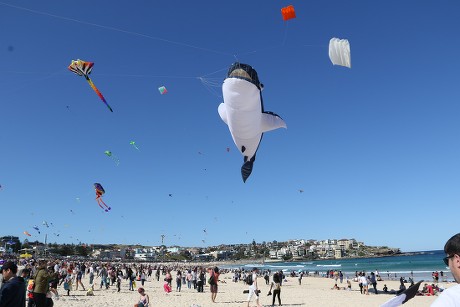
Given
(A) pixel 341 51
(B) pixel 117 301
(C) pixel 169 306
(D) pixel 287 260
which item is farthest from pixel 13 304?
(D) pixel 287 260

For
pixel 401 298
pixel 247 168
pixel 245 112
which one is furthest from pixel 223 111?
pixel 401 298

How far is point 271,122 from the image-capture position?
27.2 ft

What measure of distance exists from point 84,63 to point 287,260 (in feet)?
512

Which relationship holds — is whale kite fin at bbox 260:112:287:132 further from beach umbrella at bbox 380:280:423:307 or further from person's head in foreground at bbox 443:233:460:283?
person's head in foreground at bbox 443:233:460:283

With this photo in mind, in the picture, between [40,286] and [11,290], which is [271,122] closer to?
[40,286]

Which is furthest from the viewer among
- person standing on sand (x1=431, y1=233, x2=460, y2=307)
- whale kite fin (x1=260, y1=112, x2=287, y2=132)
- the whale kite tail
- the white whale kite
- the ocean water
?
the ocean water

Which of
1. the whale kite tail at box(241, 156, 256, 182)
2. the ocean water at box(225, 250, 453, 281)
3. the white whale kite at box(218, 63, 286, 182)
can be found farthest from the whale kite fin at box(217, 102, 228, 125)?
the ocean water at box(225, 250, 453, 281)

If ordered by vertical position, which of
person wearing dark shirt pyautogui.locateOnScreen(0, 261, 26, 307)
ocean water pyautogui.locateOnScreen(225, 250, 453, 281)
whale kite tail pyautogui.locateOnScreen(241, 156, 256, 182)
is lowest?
ocean water pyautogui.locateOnScreen(225, 250, 453, 281)

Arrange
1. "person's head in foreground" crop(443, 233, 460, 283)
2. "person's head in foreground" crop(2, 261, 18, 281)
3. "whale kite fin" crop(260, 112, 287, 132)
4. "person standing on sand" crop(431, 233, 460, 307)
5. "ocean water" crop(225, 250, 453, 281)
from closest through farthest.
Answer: "person standing on sand" crop(431, 233, 460, 307), "person's head in foreground" crop(443, 233, 460, 283), "person's head in foreground" crop(2, 261, 18, 281), "whale kite fin" crop(260, 112, 287, 132), "ocean water" crop(225, 250, 453, 281)

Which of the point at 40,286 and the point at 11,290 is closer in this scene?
the point at 11,290

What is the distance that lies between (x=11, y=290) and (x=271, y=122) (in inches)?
230

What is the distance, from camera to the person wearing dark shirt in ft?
12.4

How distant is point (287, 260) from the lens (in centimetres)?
15700

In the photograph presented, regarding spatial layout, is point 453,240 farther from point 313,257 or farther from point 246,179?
point 313,257
